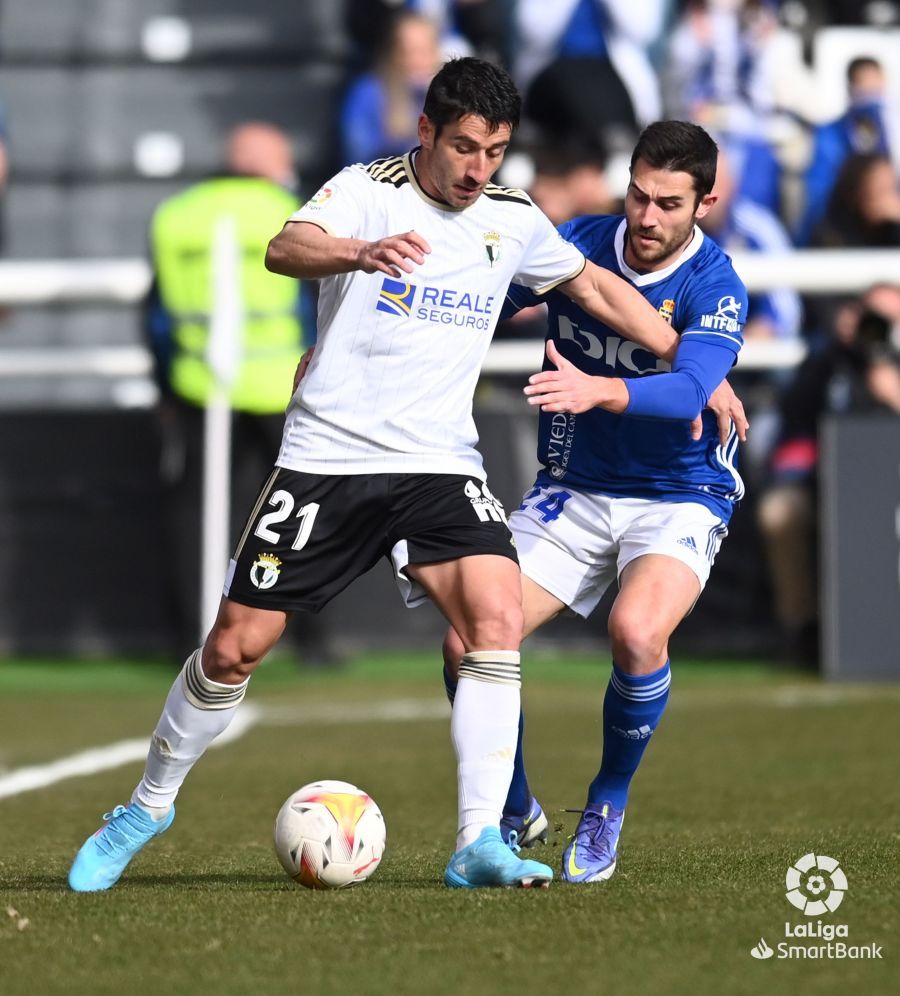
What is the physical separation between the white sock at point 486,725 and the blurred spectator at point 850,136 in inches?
315

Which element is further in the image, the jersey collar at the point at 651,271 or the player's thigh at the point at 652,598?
the jersey collar at the point at 651,271

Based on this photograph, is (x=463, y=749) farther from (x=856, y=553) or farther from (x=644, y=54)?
(x=644, y=54)

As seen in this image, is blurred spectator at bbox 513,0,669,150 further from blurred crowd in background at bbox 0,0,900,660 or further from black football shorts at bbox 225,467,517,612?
black football shorts at bbox 225,467,517,612

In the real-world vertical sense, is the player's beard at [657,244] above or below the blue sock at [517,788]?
above

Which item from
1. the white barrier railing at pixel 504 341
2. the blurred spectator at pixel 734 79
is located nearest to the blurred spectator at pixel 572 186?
the white barrier railing at pixel 504 341

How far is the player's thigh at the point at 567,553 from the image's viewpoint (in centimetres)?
578

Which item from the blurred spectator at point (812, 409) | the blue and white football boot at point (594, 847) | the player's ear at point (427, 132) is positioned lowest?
the blurred spectator at point (812, 409)

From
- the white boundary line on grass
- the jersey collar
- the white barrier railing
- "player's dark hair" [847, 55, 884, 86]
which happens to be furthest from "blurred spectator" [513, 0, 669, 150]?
the jersey collar

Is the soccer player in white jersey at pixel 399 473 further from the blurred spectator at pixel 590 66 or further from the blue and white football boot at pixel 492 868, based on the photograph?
the blurred spectator at pixel 590 66

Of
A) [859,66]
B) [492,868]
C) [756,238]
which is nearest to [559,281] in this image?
[492,868]

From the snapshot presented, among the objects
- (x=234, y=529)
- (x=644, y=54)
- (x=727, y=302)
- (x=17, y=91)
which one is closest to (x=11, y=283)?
(x=234, y=529)

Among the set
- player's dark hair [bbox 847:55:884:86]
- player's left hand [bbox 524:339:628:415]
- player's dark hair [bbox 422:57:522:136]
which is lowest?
player's dark hair [bbox 847:55:884:86]

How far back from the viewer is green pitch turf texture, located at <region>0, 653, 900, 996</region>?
3.85 metres

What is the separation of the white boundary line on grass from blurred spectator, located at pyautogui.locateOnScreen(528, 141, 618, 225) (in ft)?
9.08
